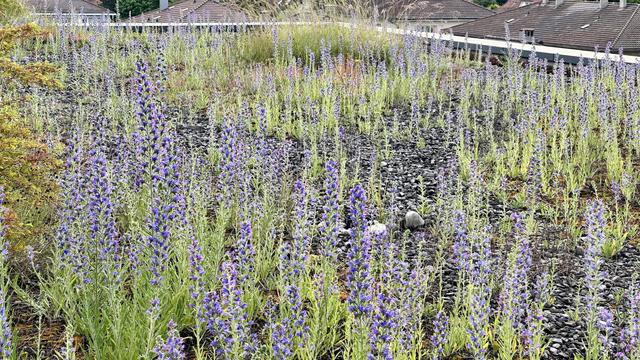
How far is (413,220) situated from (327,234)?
7.03ft

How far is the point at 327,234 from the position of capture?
121 inches

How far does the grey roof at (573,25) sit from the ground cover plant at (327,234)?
56.2 ft

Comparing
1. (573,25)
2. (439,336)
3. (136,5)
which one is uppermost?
(136,5)

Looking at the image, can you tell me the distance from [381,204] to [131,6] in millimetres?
58473

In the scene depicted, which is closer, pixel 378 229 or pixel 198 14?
pixel 378 229

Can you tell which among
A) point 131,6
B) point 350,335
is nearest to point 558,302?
point 350,335

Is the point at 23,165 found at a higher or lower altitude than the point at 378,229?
higher

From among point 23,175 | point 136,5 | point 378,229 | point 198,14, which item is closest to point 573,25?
point 198,14

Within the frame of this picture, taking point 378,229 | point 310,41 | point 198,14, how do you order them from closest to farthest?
point 378,229
point 310,41
point 198,14

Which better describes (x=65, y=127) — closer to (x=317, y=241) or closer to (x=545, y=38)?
(x=317, y=241)

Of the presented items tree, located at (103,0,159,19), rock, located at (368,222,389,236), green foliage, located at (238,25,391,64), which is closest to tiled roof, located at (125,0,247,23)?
green foliage, located at (238,25,391,64)

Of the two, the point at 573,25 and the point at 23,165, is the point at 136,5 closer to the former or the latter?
the point at 573,25

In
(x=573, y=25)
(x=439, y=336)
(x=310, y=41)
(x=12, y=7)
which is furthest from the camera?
(x=573, y=25)

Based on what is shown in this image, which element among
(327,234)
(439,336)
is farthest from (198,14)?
(439,336)
